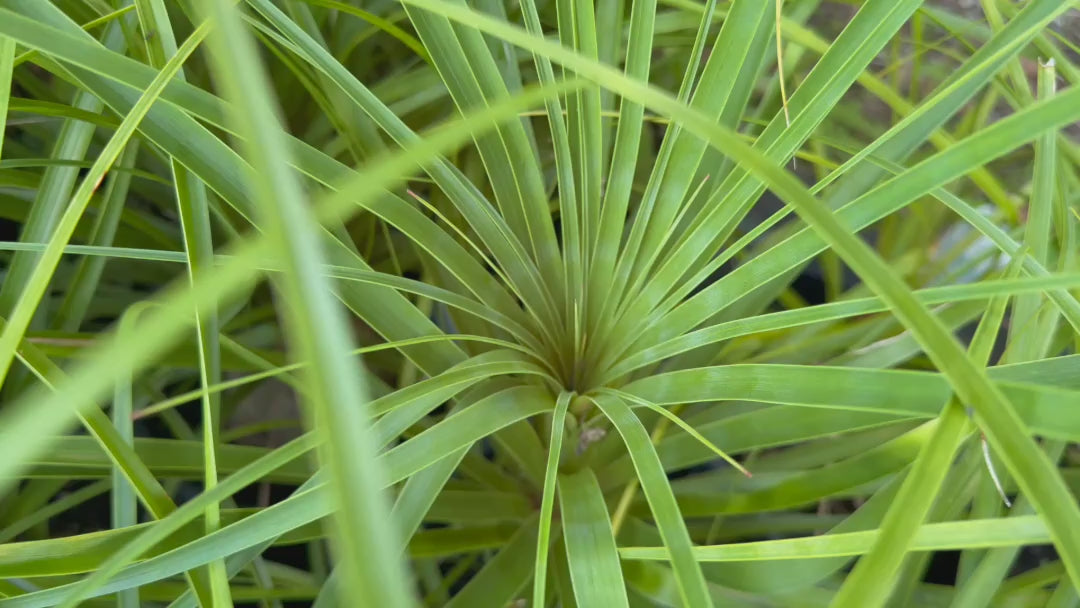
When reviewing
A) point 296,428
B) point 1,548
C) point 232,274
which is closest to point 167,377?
point 296,428

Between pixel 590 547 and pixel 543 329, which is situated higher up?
pixel 543 329

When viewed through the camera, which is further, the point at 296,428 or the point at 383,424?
the point at 296,428

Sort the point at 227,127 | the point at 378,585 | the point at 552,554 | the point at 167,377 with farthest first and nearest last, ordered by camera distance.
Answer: the point at 167,377, the point at 552,554, the point at 227,127, the point at 378,585

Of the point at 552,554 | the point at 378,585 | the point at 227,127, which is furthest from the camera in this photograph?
the point at 552,554

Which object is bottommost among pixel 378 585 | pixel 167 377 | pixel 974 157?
pixel 378 585

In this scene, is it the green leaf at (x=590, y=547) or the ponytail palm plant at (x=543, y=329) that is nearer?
the ponytail palm plant at (x=543, y=329)

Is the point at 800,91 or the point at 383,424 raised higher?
the point at 800,91

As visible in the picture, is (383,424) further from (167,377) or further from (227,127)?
(167,377)

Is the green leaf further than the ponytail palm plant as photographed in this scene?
Yes
